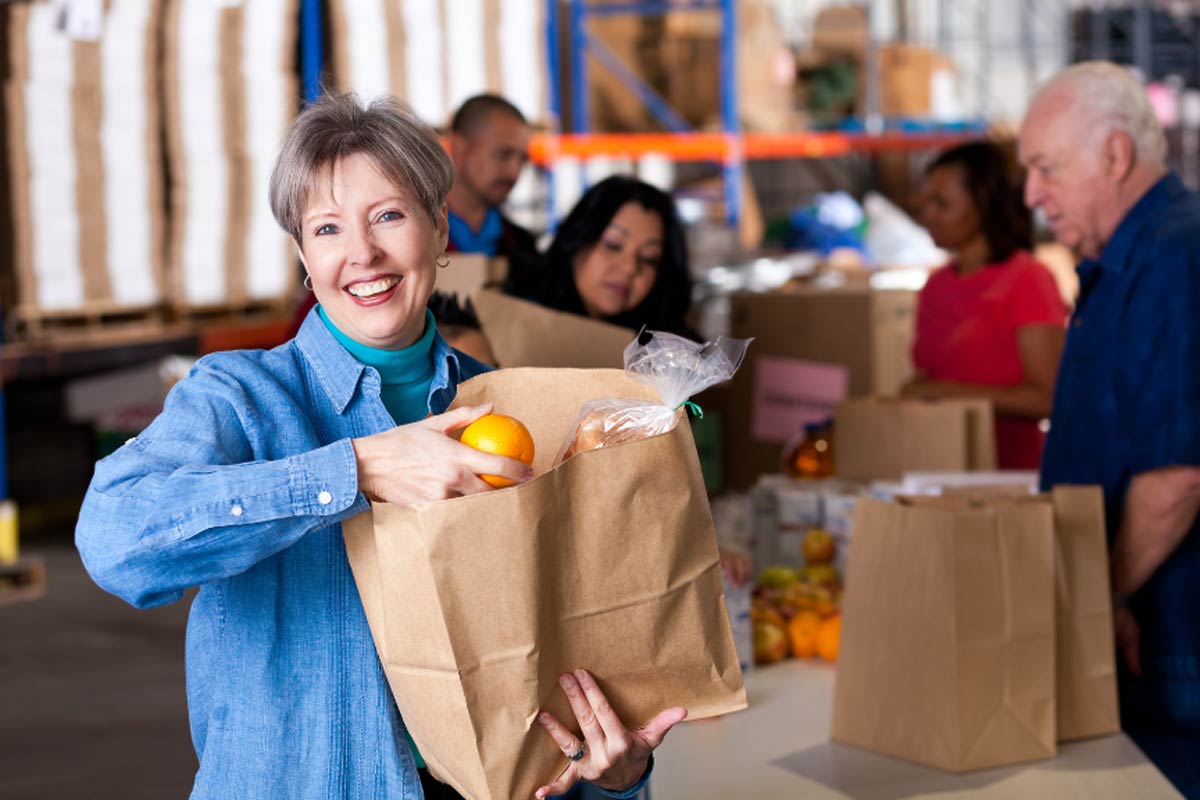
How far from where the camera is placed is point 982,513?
206cm

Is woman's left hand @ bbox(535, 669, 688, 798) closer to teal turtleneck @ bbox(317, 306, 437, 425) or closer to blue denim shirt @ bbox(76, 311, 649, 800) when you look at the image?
blue denim shirt @ bbox(76, 311, 649, 800)

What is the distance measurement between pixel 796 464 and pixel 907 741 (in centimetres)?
141

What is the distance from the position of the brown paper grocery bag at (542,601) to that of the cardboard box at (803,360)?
129 inches

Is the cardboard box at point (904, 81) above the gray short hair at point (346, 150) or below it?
above

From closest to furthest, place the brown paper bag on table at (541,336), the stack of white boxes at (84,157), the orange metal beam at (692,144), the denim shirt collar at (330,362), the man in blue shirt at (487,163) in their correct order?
the denim shirt collar at (330,362)
the brown paper bag on table at (541,336)
the man in blue shirt at (487,163)
the stack of white boxes at (84,157)
the orange metal beam at (692,144)

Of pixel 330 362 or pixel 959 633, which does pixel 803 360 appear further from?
pixel 330 362

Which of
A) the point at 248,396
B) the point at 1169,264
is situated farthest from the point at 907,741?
the point at 248,396

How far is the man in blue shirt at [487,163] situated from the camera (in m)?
3.93

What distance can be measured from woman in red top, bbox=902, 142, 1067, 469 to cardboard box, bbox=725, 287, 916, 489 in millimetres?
695

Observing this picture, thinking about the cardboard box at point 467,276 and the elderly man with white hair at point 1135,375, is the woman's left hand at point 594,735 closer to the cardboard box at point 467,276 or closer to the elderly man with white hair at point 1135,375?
the elderly man with white hair at point 1135,375

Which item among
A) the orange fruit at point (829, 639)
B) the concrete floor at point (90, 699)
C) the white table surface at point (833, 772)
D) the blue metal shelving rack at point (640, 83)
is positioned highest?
the blue metal shelving rack at point (640, 83)

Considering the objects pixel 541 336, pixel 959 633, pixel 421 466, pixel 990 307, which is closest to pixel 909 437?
pixel 990 307

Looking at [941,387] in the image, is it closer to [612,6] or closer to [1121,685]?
[1121,685]

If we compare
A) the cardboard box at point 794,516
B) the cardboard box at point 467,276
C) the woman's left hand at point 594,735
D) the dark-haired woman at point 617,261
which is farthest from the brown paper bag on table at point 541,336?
the woman's left hand at point 594,735
